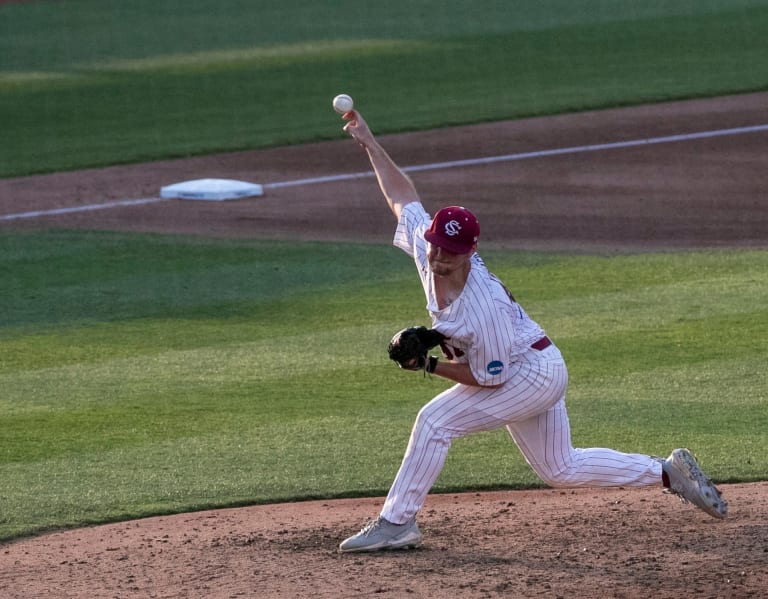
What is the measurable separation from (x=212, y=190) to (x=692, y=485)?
8513mm

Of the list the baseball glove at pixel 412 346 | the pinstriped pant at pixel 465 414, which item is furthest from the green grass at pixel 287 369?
the baseball glove at pixel 412 346

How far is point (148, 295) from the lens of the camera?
1009 centimetres

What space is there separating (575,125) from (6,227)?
6719 millimetres

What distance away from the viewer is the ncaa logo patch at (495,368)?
17.3ft

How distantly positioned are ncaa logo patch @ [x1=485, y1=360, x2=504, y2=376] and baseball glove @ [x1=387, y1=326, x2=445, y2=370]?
0.23 m

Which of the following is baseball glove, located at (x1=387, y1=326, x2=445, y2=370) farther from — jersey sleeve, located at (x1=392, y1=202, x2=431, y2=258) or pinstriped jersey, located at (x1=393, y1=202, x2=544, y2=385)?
jersey sleeve, located at (x1=392, y1=202, x2=431, y2=258)

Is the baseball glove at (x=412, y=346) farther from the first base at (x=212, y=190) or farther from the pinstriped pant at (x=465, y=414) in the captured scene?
the first base at (x=212, y=190)

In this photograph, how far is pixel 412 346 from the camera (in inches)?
200

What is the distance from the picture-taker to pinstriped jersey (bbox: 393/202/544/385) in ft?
17.1

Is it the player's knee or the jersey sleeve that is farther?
the jersey sleeve

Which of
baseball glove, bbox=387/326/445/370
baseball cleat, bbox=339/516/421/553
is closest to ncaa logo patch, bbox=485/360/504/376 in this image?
baseball glove, bbox=387/326/445/370

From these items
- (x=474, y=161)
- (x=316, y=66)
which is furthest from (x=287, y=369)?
(x=316, y=66)

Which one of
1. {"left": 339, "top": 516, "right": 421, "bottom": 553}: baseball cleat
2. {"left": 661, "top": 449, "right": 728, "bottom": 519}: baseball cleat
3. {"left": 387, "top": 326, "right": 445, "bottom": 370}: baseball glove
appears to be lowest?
{"left": 339, "top": 516, "right": 421, "bottom": 553}: baseball cleat

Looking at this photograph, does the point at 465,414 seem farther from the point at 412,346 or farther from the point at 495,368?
the point at 412,346
